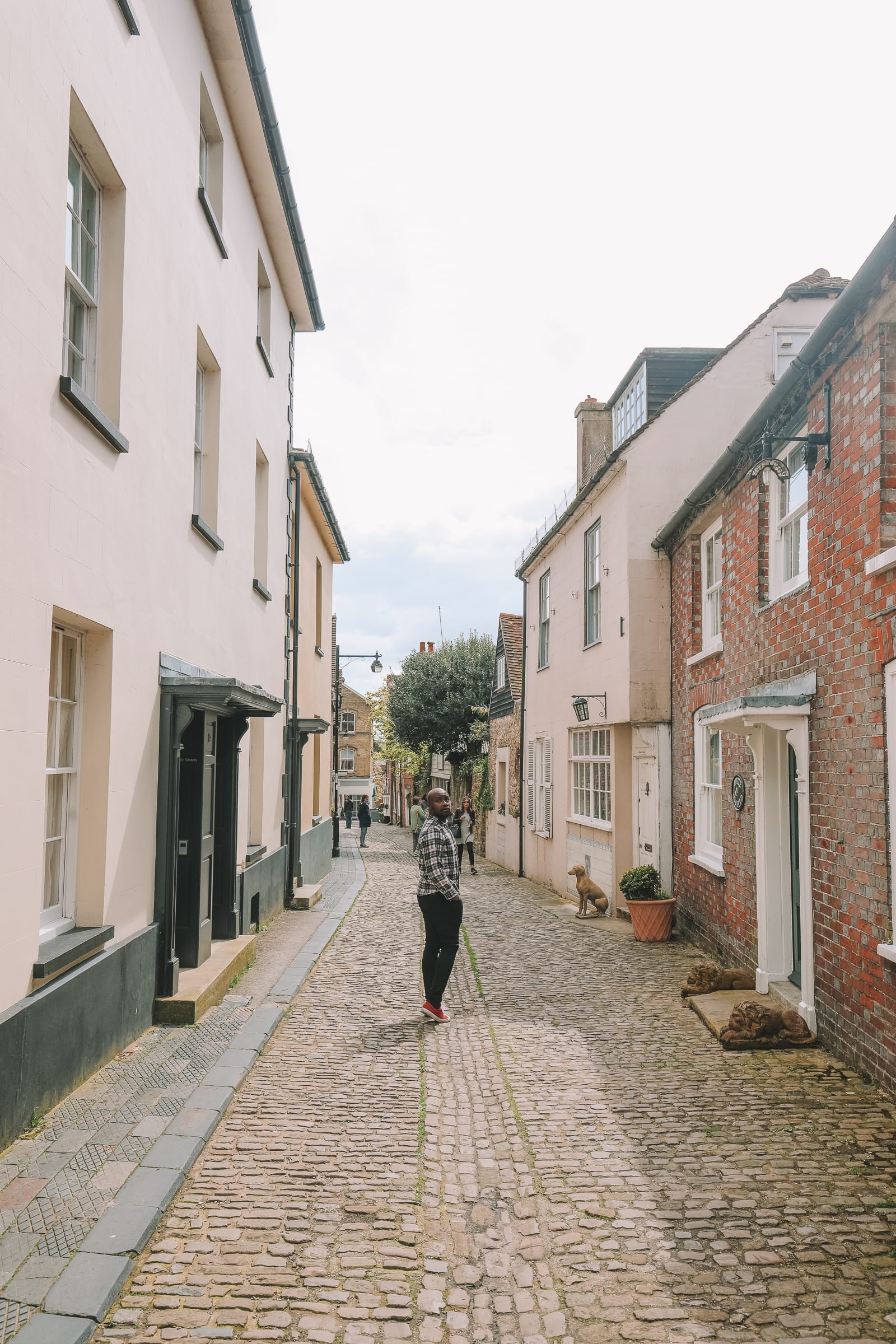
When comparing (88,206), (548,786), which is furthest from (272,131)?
(548,786)

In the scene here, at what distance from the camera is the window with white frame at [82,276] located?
5570 mm

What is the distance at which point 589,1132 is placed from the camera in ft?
16.4

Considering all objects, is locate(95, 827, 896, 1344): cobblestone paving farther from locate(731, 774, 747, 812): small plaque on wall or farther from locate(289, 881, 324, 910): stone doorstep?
locate(289, 881, 324, 910): stone doorstep

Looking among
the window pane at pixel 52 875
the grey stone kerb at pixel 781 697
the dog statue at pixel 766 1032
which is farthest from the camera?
the grey stone kerb at pixel 781 697

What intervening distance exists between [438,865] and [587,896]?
6.48 meters

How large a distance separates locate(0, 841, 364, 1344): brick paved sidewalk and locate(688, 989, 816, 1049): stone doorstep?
3.37m

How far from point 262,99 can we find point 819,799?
830 centimetres

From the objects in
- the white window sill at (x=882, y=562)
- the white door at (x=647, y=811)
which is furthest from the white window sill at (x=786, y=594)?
the white door at (x=647, y=811)

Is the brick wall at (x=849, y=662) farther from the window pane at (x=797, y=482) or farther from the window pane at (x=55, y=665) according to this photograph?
the window pane at (x=55, y=665)

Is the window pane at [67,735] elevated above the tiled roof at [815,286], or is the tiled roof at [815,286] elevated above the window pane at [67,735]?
the tiled roof at [815,286]

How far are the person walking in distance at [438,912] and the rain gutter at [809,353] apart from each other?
406 cm

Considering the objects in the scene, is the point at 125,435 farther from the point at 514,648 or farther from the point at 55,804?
the point at 514,648

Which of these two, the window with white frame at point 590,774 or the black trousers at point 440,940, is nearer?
the black trousers at point 440,940

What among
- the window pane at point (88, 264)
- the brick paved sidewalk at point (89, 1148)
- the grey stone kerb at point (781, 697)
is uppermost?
the window pane at point (88, 264)
